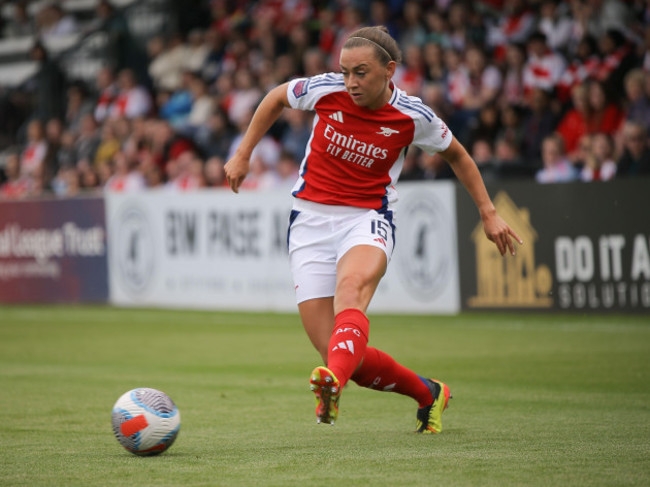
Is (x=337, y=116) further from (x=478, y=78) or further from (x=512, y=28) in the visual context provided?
(x=512, y=28)

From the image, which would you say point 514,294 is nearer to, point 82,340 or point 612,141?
point 612,141

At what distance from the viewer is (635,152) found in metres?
13.6

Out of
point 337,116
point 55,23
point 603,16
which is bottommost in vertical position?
point 337,116

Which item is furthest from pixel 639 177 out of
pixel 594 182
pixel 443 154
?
pixel 443 154

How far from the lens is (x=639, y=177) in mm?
13031

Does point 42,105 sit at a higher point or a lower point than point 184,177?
higher

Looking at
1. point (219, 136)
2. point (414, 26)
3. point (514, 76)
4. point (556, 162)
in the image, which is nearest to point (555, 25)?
point (514, 76)

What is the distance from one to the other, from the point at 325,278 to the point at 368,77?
116 cm

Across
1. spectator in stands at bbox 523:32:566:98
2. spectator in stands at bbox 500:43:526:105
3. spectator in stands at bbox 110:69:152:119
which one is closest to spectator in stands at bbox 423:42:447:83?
spectator in stands at bbox 500:43:526:105

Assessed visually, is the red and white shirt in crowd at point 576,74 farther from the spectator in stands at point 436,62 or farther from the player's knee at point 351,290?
the player's knee at point 351,290

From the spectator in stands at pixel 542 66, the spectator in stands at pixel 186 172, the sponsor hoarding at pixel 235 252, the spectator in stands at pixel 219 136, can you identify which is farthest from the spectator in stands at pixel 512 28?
the spectator in stands at pixel 186 172

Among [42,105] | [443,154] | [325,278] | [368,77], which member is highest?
[42,105]

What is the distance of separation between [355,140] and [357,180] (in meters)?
0.25

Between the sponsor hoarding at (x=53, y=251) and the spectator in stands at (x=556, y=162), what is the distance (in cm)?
750
